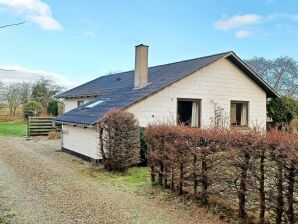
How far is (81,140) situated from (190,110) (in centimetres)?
592

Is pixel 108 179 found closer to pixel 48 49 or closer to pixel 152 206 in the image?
pixel 152 206

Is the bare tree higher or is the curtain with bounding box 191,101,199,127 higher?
the bare tree

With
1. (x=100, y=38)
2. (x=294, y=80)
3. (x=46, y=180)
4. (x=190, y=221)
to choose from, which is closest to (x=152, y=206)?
(x=190, y=221)

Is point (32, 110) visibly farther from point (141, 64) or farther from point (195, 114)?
point (195, 114)

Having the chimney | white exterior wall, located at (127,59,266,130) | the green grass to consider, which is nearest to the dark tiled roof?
white exterior wall, located at (127,59,266,130)

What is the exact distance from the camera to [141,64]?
17.7 m

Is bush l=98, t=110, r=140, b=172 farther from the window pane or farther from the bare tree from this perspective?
the bare tree

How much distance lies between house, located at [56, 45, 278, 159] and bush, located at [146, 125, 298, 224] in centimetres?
597

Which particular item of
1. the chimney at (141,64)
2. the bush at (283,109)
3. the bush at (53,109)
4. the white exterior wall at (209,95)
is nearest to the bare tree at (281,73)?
the bush at (283,109)

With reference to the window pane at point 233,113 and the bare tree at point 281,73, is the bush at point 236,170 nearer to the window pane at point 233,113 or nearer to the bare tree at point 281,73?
the window pane at point 233,113

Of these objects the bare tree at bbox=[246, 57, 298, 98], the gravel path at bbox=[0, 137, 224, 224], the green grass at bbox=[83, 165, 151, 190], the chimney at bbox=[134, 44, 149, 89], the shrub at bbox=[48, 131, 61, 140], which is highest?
the bare tree at bbox=[246, 57, 298, 98]

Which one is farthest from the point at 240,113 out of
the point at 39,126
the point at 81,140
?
the point at 39,126

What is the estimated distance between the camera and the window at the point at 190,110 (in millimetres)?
17812

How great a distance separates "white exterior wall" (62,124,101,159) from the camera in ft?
48.7
